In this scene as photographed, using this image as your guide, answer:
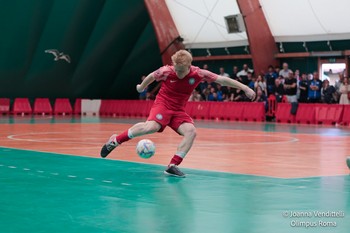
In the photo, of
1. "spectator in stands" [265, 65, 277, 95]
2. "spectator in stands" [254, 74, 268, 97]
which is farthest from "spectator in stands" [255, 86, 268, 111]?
"spectator in stands" [265, 65, 277, 95]

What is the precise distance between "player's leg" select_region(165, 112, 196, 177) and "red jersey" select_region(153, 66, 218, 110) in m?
0.23

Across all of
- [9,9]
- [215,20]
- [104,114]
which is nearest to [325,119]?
[215,20]

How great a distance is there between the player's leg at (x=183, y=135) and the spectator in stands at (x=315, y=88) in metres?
23.7

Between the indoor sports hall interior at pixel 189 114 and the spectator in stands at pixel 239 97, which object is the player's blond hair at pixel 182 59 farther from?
the spectator in stands at pixel 239 97

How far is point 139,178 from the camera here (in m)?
12.5

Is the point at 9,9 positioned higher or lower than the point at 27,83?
higher

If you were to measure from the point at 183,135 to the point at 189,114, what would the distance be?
2892cm

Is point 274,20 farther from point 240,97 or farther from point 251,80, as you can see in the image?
point 240,97

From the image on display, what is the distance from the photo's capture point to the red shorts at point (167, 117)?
13531 millimetres

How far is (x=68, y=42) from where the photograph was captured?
1881 inches

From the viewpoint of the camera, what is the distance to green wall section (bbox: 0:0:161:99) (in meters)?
46.2

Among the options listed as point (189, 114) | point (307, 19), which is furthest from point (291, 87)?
point (189, 114)

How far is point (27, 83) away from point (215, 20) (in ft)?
41.2

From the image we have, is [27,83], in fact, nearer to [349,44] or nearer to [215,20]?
[215,20]
